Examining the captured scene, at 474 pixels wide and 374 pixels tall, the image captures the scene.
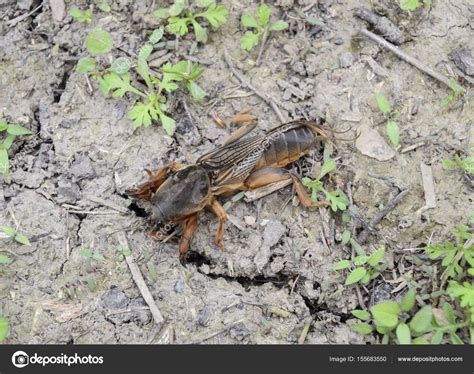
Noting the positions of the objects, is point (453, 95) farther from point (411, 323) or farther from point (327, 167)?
point (411, 323)

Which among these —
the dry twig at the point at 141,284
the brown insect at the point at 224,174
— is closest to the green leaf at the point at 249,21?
the brown insect at the point at 224,174

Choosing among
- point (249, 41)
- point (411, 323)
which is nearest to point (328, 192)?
point (411, 323)

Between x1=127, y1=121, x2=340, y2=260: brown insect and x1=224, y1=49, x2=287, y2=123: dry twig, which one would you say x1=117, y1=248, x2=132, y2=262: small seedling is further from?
x1=224, y1=49, x2=287, y2=123: dry twig

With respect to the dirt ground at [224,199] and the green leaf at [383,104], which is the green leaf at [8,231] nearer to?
the dirt ground at [224,199]

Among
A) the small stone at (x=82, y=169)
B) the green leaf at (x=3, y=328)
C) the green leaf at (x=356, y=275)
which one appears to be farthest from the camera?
the small stone at (x=82, y=169)

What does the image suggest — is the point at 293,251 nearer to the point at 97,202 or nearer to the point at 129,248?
the point at 129,248

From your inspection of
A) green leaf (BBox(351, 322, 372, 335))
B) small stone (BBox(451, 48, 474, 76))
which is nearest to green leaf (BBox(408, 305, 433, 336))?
green leaf (BBox(351, 322, 372, 335))
